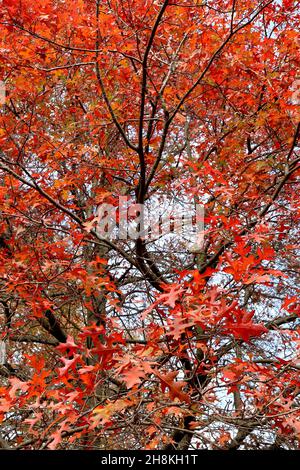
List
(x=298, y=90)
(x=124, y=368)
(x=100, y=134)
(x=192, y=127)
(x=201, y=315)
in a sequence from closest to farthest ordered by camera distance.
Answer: (x=124, y=368), (x=201, y=315), (x=298, y=90), (x=100, y=134), (x=192, y=127)

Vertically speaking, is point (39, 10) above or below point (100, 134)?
above

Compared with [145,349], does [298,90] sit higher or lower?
higher

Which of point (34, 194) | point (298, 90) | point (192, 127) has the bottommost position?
point (34, 194)

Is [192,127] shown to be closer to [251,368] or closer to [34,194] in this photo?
[34,194]

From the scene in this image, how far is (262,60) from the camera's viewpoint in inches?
190

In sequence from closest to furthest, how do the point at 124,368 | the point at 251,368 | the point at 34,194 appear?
the point at 124,368 → the point at 251,368 → the point at 34,194

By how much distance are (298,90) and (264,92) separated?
1.16 metres

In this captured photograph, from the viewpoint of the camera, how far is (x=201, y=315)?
2.32 meters

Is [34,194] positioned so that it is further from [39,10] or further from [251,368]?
[251,368]
